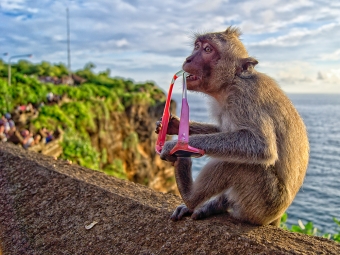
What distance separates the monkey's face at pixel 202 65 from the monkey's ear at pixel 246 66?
10.7 inches

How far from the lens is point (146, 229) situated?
4.46 metres

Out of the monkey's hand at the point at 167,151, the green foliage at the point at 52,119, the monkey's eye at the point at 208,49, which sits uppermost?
the monkey's eye at the point at 208,49

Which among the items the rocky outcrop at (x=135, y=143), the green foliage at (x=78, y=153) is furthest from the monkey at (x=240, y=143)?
the rocky outcrop at (x=135, y=143)

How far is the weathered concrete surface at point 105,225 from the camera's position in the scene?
406 centimetres

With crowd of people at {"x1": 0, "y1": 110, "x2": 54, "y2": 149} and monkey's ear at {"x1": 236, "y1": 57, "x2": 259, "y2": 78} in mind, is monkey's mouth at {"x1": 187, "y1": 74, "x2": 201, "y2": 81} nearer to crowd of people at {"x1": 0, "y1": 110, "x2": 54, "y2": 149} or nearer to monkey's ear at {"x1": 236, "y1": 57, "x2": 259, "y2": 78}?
monkey's ear at {"x1": 236, "y1": 57, "x2": 259, "y2": 78}

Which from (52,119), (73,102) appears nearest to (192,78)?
(52,119)

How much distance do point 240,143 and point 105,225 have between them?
75.1 inches

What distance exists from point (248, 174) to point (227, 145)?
0.39 meters

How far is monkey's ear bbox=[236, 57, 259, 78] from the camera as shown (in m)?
4.41

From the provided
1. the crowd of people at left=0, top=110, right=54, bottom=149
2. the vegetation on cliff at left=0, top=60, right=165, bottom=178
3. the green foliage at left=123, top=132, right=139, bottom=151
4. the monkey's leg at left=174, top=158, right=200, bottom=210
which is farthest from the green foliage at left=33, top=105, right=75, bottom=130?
the monkey's leg at left=174, top=158, right=200, bottom=210

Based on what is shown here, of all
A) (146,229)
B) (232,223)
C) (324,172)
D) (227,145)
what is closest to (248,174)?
(227,145)

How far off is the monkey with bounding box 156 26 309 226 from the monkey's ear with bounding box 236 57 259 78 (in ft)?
0.04

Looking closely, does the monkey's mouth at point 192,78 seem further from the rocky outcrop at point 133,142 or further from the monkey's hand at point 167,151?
the rocky outcrop at point 133,142

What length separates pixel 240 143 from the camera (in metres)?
3.94
